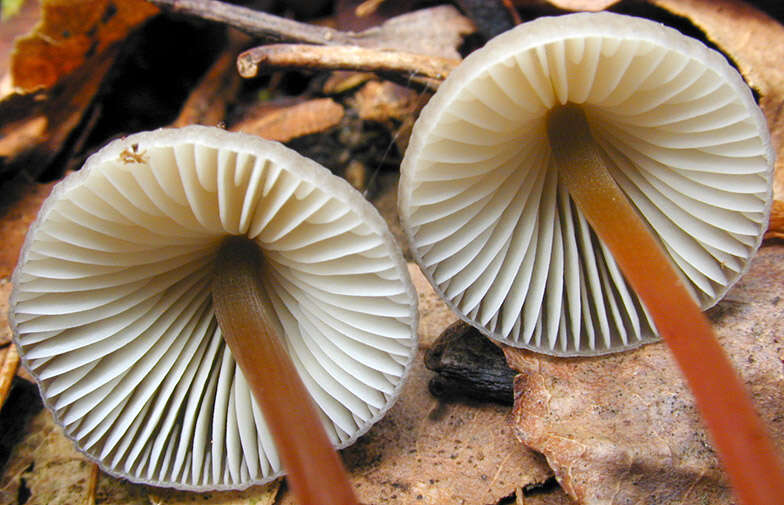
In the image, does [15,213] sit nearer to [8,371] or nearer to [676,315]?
[8,371]

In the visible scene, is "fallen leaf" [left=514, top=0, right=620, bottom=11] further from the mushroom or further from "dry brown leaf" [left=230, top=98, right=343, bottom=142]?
"dry brown leaf" [left=230, top=98, right=343, bottom=142]

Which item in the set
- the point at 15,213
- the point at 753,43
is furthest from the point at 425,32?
the point at 15,213

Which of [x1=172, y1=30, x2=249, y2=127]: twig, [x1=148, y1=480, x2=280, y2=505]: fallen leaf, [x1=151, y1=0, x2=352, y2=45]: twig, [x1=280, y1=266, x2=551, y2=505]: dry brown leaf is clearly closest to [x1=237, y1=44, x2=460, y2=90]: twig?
[x1=151, y1=0, x2=352, y2=45]: twig

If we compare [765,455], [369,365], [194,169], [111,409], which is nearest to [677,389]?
[765,455]

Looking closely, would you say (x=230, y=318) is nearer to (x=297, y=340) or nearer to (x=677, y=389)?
(x=297, y=340)

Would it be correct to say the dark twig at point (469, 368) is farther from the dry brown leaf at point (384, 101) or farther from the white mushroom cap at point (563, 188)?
the dry brown leaf at point (384, 101)

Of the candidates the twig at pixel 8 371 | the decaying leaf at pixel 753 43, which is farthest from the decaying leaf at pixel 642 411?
the twig at pixel 8 371
